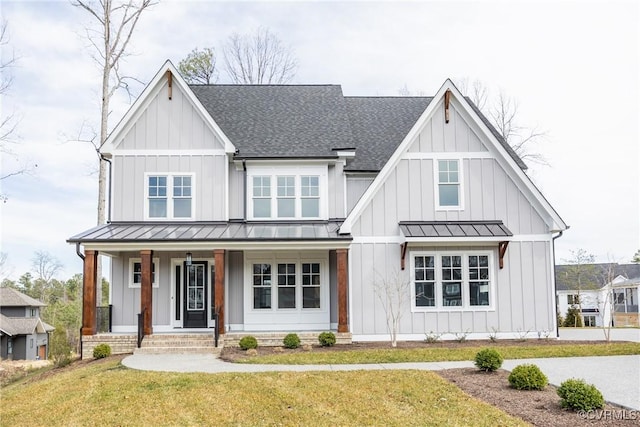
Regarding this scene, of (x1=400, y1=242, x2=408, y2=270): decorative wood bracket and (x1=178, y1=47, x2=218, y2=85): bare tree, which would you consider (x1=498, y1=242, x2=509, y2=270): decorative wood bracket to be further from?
(x1=178, y1=47, x2=218, y2=85): bare tree

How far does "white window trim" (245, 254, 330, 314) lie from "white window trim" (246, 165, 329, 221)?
1.28 metres

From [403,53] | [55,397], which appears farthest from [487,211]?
[55,397]

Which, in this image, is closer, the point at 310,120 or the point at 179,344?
the point at 179,344

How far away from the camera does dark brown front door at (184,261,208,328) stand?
18.6 meters

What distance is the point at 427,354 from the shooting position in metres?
14.0

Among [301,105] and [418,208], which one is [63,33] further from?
[418,208]

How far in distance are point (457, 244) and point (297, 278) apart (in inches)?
202

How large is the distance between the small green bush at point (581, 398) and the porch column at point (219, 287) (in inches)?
408

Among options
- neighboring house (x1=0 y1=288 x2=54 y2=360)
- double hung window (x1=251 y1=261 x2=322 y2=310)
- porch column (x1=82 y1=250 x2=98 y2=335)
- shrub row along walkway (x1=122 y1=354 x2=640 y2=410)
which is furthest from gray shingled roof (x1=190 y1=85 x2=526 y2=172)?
neighboring house (x1=0 y1=288 x2=54 y2=360)

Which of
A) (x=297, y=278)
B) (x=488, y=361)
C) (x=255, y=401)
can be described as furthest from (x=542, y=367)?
(x=297, y=278)

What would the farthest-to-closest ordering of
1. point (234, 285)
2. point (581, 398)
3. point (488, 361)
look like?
point (234, 285) < point (488, 361) < point (581, 398)

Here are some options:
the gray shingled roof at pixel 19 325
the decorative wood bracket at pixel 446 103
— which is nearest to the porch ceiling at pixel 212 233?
the decorative wood bracket at pixel 446 103

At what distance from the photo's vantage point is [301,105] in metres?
22.0

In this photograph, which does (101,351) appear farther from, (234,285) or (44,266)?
(44,266)
